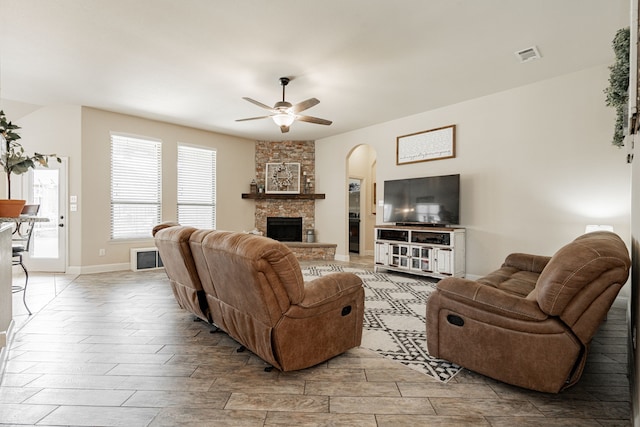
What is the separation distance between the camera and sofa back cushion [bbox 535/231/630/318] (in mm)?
1621

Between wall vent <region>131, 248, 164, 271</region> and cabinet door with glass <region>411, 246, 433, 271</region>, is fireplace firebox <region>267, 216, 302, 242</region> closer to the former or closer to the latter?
wall vent <region>131, 248, 164, 271</region>

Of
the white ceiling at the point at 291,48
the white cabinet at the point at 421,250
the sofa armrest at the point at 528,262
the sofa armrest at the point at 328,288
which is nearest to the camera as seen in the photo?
the sofa armrest at the point at 328,288

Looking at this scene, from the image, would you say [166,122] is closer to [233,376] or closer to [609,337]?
[233,376]

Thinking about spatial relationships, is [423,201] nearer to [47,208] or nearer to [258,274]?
[258,274]

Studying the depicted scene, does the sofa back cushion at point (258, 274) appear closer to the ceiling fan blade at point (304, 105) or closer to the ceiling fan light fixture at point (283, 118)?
the ceiling fan blade at point (304, 105)

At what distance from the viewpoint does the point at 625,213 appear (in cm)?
376

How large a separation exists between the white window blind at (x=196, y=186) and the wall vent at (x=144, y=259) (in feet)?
3.25

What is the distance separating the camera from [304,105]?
3.95m

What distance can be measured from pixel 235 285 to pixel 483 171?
4.48 meters

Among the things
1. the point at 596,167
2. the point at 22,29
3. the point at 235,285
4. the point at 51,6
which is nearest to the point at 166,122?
the point at 22,29

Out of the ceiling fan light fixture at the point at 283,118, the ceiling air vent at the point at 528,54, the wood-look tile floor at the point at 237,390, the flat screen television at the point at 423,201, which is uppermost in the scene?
the ceiling air vent at the point at 528,54

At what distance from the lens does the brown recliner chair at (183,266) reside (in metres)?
2.65

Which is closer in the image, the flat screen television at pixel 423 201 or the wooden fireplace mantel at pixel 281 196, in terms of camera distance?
the flat screen television at pixel 423 201

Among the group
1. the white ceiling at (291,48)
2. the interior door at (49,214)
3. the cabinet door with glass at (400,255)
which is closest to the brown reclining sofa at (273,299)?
the white ceiling at (291,48)
